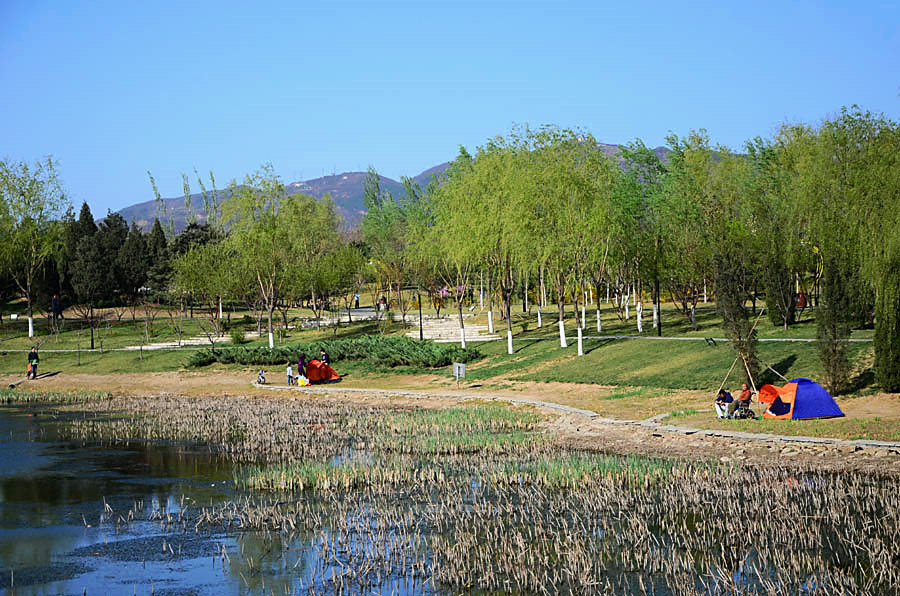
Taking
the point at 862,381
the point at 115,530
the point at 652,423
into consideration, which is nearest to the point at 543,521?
the point at 115,530

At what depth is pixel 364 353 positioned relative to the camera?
50188 millimetres

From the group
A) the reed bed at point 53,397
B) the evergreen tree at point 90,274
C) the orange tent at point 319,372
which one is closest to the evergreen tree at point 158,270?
the evergreen tree at point 90,274

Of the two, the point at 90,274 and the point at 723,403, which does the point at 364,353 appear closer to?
the point at 723,403

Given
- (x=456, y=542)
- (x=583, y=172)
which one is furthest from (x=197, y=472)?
(x=583, y=172)

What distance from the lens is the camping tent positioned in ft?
83.7

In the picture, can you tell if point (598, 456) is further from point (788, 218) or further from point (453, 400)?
point (788, 218)

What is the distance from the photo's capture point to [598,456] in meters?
22.8

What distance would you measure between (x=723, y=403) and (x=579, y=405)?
23.3ft

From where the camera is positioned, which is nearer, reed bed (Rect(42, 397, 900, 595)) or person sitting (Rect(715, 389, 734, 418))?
reed bed (Rect(42, 397, 900, 595))

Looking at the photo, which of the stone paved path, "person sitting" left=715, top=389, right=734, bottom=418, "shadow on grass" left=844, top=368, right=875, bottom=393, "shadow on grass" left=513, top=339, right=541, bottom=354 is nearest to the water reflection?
the stone paved path

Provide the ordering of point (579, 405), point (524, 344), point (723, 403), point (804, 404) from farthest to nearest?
point (524, 344)
point (579, 405)
point (723, 403)
point (804, 404)

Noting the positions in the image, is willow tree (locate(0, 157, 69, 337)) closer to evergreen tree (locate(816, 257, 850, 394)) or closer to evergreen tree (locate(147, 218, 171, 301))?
evergreen tree (locate(147, 218, 171, 301))

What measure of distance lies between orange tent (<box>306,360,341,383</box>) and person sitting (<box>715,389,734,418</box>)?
23771 mm

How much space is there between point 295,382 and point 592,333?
19.4 metres
